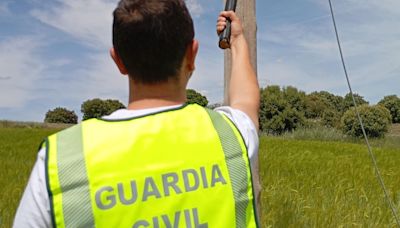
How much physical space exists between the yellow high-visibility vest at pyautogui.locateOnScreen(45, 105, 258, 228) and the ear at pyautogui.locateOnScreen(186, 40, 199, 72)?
4.4 inches

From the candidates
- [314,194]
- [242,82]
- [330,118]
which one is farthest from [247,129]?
[330,118]

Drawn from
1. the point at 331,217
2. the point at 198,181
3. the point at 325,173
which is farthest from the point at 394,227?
the point at 198,181

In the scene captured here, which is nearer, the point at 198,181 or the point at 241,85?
the point at 198,181

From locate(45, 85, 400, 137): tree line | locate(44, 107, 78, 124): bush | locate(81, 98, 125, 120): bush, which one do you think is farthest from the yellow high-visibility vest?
locate(44, 107, 78, 124): bush

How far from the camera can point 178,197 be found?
1.11 m

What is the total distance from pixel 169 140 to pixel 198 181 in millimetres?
112

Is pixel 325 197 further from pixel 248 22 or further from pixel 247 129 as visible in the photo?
pixel 247 129

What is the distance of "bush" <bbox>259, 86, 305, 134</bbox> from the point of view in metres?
31.7

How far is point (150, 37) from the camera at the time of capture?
1.13 m

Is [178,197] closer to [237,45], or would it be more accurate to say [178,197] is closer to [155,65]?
[155,65]

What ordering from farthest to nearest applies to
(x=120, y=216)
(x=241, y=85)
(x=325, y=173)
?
(x=325, y=173) < (x=241, y=85) < (x=120, y=216)

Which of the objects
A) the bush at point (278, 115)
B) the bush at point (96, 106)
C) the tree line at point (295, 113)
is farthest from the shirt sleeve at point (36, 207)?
the bush at point (96, 106)

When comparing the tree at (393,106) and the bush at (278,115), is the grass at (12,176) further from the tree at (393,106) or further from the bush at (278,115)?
the tree at (393,106)

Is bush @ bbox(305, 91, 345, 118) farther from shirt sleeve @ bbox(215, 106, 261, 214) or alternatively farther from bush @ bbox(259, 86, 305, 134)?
shirt sleeve @ bbox(215, 106, 261, 214)
